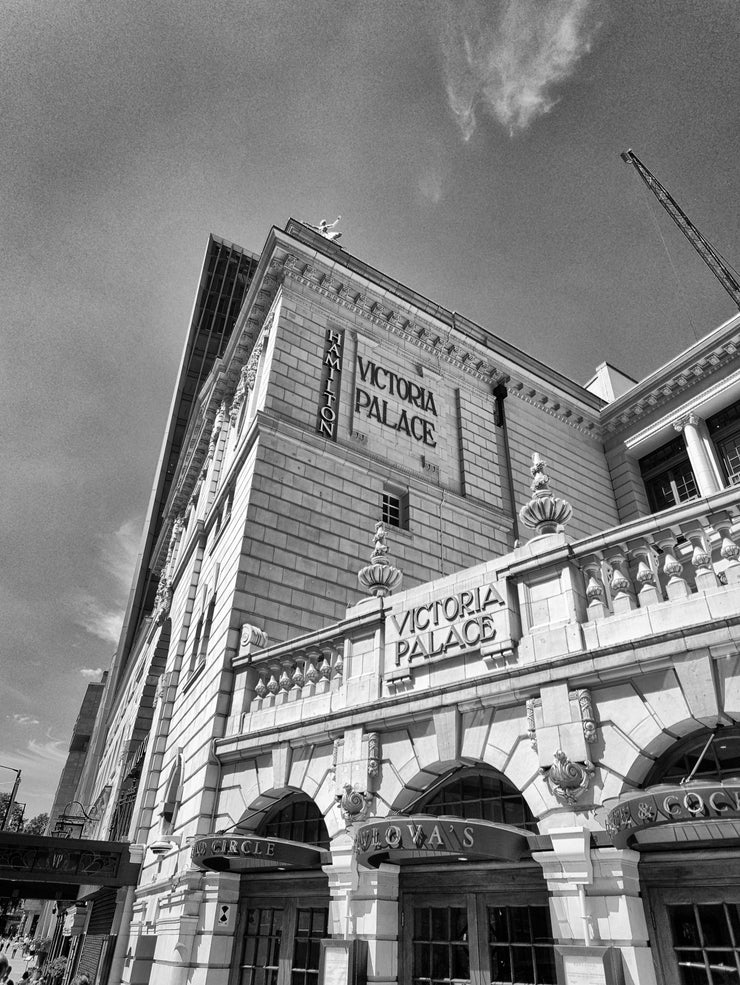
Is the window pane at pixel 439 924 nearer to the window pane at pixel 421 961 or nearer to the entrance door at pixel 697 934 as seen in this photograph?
the window pane at pixel 421 961

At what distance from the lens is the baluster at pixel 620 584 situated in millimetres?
9430

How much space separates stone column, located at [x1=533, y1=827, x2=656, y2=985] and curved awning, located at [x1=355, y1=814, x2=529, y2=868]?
1.61ft

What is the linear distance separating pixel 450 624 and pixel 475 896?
14.0 feet

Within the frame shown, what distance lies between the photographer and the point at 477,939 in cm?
1002

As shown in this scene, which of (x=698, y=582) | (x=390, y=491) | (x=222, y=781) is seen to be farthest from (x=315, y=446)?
(x=698, y=582)

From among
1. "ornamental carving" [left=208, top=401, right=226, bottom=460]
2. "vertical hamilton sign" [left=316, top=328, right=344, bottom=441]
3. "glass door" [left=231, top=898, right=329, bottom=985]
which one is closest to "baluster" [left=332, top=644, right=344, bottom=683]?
"glass door" [left=231, top=898, right=329, bottom=985]

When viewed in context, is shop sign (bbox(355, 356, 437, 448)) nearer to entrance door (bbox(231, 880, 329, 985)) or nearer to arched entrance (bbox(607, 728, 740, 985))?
entrance door (bbox(231, 880, 329, 985))

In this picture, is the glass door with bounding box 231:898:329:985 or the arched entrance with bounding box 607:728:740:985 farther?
the glass door with bounding box 231:898:329:985

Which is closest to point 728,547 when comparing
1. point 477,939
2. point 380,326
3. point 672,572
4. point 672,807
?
point 672,572

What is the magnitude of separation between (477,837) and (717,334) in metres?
24.3

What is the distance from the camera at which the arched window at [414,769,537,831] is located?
34.1 feet

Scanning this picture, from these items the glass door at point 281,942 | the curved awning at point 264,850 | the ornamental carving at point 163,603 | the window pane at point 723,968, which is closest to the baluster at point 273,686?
the curved awning at point 264,850

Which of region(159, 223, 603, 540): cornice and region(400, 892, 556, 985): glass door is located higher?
region(159, 223, 603, 540): cornice

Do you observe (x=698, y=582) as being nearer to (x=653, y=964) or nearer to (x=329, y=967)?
(x=653, y=964)
